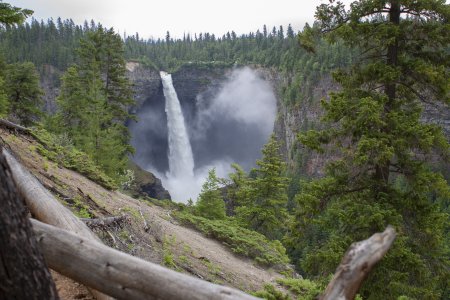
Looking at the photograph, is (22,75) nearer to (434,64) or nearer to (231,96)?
(434,64)

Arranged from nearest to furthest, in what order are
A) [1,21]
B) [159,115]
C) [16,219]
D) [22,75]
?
[16,219]
[1,21]
[22,75]
[159,115]

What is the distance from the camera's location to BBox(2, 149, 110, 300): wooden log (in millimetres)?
4812

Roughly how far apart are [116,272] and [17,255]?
1.31 m

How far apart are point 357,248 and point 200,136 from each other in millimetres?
93371

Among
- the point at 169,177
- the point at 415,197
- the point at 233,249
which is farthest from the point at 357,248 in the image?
the point at 169,177

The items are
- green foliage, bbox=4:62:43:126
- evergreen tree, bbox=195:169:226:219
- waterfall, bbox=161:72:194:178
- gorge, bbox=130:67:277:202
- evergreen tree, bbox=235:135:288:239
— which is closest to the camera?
evergreen tree, bbox=195:169:226:219

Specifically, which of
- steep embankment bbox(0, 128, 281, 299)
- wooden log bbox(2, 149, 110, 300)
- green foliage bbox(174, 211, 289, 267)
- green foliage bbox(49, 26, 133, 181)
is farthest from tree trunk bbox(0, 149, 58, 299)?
green foliage bbox(49, 26, 133, 181)

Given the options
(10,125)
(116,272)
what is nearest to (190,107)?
(10,125)

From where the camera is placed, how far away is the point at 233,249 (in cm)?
1249

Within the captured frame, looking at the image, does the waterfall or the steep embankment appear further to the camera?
the waterfall

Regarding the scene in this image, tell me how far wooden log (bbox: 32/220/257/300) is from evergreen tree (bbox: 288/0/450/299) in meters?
5.15

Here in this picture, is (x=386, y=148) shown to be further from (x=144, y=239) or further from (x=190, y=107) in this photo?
(x=190, y=107)

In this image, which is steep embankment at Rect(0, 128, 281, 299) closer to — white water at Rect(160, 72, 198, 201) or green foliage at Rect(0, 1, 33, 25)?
green foliage at Rect(0, 1, 33, 25)

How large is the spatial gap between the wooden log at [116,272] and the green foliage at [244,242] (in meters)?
9.31
